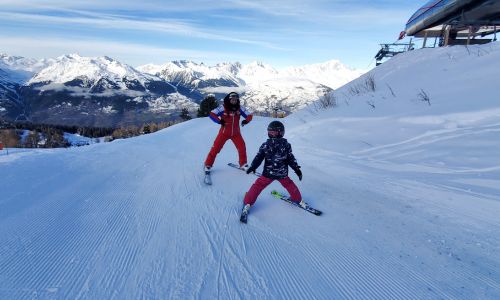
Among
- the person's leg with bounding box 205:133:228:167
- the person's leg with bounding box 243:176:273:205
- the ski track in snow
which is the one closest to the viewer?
the ski track in snow

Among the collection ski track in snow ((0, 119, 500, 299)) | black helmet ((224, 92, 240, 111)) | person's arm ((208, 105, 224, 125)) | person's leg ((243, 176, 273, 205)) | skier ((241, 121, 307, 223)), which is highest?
black helmet ((224, 92, 240, 111))

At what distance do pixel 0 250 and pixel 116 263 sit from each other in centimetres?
121

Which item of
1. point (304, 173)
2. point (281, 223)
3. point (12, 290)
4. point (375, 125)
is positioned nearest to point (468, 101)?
point (375, 125)

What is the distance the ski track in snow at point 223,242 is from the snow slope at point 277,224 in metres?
0.02

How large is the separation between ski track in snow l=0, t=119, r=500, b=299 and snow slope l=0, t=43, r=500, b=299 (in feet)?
0.05

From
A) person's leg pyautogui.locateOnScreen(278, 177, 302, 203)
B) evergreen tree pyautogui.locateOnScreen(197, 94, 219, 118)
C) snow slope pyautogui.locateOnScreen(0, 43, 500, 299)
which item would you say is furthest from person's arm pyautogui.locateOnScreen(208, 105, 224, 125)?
evergreen tree pyautogui.locateOnScreen(197, 94, 219, 118)

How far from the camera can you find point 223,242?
11.4 ft

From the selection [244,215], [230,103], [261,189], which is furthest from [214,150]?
[244,215]

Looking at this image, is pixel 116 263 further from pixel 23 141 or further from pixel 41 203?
pixel 23 141

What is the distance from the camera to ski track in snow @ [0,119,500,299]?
267 cm

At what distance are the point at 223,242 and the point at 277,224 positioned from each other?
0.88 m

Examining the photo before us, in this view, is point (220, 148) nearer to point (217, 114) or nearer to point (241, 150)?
point (241, 150)

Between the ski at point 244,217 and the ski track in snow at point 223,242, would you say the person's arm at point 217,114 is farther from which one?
the ski at point 244,217

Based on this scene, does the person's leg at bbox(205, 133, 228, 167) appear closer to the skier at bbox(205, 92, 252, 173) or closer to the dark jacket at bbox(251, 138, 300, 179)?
the skier at bbox(205, 92, 252, 173)
